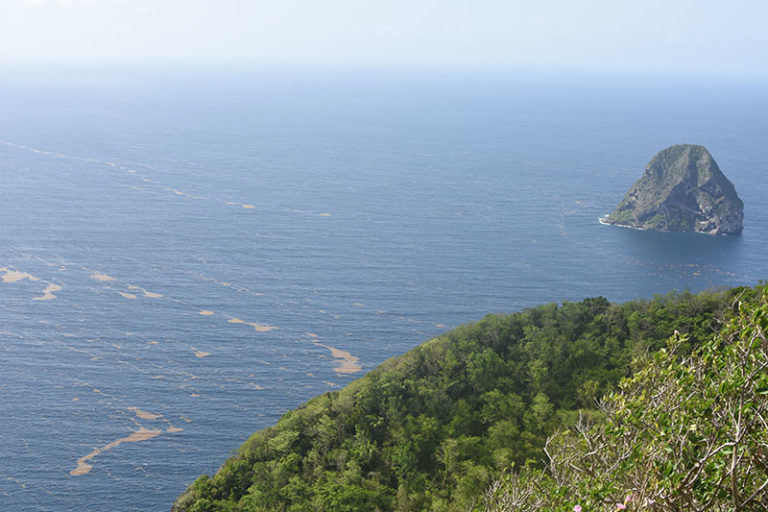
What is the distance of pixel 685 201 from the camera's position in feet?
525

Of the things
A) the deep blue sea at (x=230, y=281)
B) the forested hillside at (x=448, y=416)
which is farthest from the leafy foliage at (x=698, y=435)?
the deep blue sea at (x=230, y=281)

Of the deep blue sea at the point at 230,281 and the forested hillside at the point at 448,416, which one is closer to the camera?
the forested hillside at the point at 448,416

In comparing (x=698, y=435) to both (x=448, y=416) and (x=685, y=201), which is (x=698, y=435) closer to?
(x=448, y=416)

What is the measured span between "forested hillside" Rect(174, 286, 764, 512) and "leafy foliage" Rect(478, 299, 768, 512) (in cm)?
3156

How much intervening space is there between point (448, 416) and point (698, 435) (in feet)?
156

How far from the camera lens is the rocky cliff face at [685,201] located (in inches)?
6038

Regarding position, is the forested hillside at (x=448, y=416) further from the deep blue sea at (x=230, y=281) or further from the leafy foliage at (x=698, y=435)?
the leafy foliage at (x=698, y=435)

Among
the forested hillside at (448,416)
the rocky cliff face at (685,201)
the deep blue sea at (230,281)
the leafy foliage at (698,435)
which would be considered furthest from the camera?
the rocky cliff face at (685,201)

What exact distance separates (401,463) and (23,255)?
94422mm

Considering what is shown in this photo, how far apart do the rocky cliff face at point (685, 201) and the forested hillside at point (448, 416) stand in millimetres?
86666

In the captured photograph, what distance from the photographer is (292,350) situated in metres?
93.9

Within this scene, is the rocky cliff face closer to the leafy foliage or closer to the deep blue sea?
the deep blue sea

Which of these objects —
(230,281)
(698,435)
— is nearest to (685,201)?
(230,281)

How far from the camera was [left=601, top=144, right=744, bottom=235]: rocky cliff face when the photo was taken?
153 m
